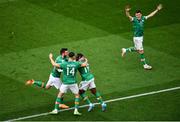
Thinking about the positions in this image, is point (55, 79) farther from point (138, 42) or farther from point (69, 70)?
point (138, 42)

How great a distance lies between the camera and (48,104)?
83.6 feet

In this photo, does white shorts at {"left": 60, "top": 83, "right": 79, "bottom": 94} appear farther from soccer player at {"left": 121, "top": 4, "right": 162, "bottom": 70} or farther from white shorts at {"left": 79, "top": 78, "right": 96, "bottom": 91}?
soccer player at {"left": 121, "top": 4, "right": 162, "bottom": 70}

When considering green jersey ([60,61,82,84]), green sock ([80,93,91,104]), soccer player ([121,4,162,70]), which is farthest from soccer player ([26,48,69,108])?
soccer player ([121,4,162,70])

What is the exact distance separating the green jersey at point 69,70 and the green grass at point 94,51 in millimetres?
1330

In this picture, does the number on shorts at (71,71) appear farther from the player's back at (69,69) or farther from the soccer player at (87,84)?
the soccer player at (87,84)

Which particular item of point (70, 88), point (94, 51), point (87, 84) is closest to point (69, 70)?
point (70, 88)

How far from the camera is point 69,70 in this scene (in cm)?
2411

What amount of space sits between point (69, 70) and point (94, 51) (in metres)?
6.72

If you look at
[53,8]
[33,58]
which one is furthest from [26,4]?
[33,58]

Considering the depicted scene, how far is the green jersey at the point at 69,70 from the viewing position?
24094mm

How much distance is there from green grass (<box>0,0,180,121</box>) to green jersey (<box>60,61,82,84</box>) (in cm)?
133

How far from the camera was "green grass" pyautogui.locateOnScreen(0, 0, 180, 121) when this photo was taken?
25172 mm

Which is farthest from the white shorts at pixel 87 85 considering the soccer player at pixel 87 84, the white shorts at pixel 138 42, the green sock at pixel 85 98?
the white shorts at pixel 138 42

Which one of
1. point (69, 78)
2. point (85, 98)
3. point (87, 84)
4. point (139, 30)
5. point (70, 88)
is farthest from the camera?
point (139, 30)
